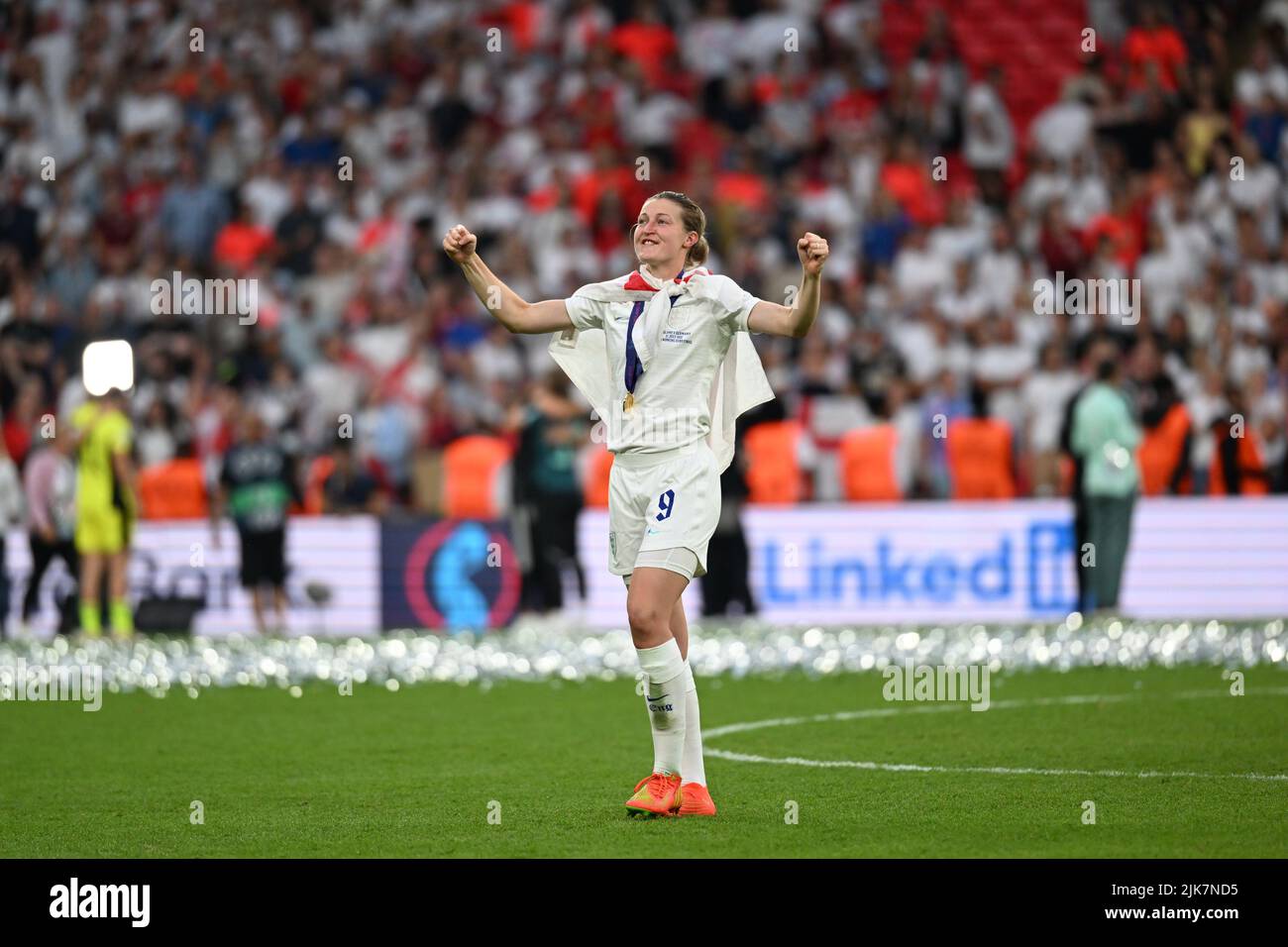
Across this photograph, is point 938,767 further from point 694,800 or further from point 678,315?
point 678,315

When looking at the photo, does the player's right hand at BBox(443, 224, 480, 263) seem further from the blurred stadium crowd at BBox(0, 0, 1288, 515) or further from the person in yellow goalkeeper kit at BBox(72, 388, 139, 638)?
the person in yellow goalkeeper kit at BBox(72, 388, 139, 638)

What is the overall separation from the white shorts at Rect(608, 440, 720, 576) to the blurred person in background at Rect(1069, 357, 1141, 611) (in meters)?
9.77

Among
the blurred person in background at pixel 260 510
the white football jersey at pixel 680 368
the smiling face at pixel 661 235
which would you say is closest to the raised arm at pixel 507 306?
the white football jersey at pixel 680 368

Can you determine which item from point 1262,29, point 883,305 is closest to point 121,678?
point 883,305

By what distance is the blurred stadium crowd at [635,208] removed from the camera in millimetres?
21406

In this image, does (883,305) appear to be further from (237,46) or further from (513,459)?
(237,46)

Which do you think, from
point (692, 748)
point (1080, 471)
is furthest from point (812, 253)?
point (1080, 471)

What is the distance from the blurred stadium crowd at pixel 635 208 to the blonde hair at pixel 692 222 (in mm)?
10287

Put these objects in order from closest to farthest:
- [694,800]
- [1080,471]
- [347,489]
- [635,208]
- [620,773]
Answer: [694,800] → [620,773] → [1080,471] → [347,489] → [635,208]

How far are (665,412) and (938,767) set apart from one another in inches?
98.9

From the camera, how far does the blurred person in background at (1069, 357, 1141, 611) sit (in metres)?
18.0

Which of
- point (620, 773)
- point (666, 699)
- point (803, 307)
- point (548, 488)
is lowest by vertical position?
point (620, 773)

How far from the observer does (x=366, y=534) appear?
2031cm

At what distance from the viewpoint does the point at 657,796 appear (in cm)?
870
